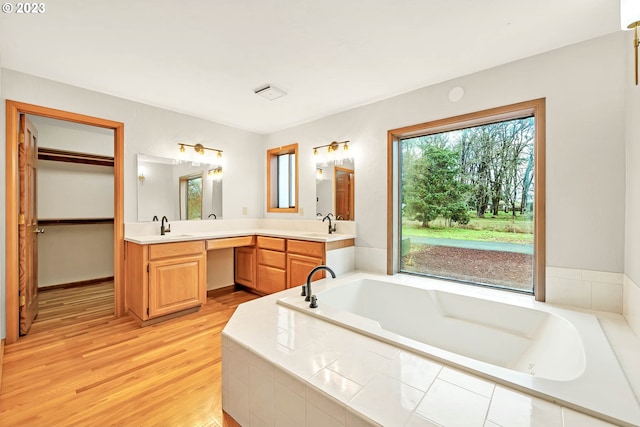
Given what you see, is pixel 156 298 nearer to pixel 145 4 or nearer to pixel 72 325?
pixel 72 325

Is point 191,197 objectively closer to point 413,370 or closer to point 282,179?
point 282,179

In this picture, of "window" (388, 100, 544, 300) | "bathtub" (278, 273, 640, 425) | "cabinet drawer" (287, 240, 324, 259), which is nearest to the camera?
"bathtub" (278, 273, 640, 425)

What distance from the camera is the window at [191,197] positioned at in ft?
11.6

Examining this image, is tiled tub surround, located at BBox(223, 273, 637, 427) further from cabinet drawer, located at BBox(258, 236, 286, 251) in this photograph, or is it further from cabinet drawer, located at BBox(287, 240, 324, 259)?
cabinet drawer, located at BBox(258, 236, 286, 251)

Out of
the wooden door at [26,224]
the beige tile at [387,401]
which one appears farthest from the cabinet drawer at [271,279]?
the beige tile at [387,401]

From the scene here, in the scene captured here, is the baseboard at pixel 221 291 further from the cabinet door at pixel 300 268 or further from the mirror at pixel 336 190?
the mirror at pixel 336 190

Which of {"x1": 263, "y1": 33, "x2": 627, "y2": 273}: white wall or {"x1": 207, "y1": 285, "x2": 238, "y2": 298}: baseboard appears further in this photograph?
{"x1": 207, "y1": 285, "x2": 238, "y2": 298}: baseboard

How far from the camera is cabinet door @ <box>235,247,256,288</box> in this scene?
12.1 ft

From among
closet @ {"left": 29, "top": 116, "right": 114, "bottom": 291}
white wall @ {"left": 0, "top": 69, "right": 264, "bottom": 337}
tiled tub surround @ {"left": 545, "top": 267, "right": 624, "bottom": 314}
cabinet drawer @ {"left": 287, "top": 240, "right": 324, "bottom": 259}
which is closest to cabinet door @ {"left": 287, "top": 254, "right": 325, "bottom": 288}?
cabinet drawer @ {"left": 287, "top": 240, "right": 324, "bottom": 259}

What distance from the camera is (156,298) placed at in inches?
107

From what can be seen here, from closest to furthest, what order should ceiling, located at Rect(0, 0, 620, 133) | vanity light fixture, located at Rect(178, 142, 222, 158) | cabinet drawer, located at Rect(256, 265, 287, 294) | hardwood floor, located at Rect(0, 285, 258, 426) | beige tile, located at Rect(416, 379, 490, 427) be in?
beige tile, located at Rect(416, 379, 490, 427), hardwood floor, located at Rect(0, 285, 258, 426), ceiling, located at Rect(0, 0, 620, 133), cabinet drawer, located at Rect(256, 265, 287, 294), vanity light fixture, located at Rect(178, 142, 222, 158)

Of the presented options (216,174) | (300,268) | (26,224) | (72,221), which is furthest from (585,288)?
(72,221)

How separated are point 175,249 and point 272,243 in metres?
1.08

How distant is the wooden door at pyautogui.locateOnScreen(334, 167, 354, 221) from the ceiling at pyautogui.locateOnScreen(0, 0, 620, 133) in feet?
3.12
